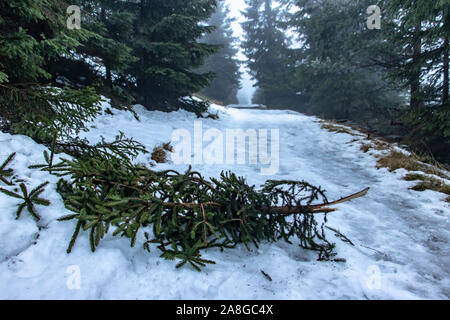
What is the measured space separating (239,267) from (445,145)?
7.97 m

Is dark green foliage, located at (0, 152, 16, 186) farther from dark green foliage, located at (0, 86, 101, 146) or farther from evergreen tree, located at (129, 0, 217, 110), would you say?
evergreen tree, located at (129, 0, 217, 110)

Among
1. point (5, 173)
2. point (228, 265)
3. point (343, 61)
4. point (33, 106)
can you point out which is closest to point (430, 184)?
point (228, 265)

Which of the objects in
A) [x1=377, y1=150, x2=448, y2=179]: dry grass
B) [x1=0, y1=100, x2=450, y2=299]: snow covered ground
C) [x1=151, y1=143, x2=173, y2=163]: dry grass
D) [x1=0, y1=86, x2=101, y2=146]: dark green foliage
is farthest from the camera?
[x1=151, y1=143, x2=173, y2=163]: dry grass

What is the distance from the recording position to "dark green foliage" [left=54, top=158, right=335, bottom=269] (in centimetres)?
171

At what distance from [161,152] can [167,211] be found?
3.66 m

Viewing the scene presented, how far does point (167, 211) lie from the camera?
200cm

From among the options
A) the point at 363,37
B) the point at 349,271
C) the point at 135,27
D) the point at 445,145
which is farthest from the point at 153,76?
the point at 363,37

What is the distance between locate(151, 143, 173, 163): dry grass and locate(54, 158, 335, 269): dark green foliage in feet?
9.21

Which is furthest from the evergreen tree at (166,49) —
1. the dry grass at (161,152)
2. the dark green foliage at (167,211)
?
the dark green foliage at (167,211)

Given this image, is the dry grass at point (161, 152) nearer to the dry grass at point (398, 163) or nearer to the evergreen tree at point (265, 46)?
the dry grass at point (398, 163)

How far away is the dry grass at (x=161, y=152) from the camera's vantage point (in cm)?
506

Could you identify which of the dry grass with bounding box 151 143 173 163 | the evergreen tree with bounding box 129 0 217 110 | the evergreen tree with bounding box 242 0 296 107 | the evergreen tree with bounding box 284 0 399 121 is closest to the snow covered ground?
the dry grass with bounding box 151 143 173 163

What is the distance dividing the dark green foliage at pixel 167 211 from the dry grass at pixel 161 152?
281cm

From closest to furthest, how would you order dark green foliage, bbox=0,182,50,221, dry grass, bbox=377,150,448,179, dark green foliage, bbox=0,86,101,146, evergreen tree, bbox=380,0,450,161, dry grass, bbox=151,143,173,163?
dark green foliage, bbox=0,182,50,221, dark green foliage, bbox=0,86,101,146, dry grass, bbox=377,150,448,179, dry grass, bbox=151,143,173,163, evergreen tree, bbox=380,0,450,161
